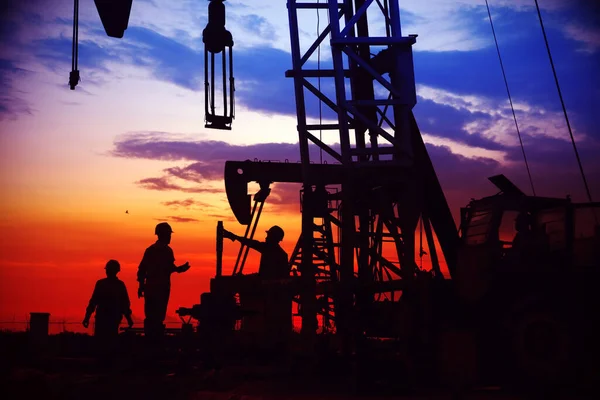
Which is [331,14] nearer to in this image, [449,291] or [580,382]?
[449,291]

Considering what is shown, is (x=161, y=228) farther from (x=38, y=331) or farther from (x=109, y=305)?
(x=38, y=331)

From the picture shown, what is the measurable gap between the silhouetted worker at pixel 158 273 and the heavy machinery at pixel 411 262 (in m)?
0.58

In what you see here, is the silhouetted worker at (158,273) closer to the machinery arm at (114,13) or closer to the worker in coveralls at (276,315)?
the worker in coveralls at (276,315)

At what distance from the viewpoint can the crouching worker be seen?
13.8 m

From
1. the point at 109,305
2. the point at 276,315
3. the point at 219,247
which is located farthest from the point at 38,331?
the point at 219,247

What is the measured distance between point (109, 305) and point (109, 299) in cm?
13

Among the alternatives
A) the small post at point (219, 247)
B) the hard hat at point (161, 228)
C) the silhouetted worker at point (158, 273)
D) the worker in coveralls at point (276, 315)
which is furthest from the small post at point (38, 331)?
the small post at point (219, 247)

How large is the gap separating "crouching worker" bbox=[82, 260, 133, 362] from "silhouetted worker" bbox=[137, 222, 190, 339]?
2.62 feet

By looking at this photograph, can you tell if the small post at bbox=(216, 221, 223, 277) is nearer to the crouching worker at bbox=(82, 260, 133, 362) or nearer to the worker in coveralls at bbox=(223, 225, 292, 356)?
the worker in coveralls at bbox=(223, 225, 292, 356)

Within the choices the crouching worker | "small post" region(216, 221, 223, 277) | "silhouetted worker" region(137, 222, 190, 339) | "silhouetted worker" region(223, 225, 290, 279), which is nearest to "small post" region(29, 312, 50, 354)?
the crouching worker

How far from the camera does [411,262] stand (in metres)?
17.5

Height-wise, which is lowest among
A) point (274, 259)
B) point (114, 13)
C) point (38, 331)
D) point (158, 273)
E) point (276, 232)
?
point (38, 331)

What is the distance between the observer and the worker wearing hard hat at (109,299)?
13.8 m

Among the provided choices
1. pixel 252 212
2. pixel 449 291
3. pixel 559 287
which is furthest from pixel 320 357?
pixel 252 212
